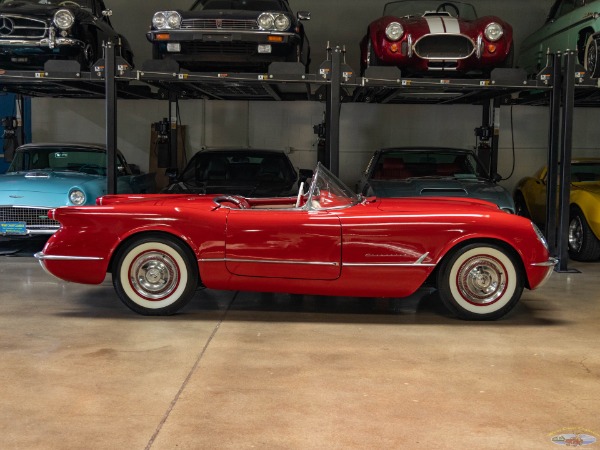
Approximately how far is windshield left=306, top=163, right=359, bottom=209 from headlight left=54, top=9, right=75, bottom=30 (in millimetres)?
4363

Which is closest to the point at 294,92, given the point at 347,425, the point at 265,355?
the point at 265,355

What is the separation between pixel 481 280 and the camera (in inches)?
217

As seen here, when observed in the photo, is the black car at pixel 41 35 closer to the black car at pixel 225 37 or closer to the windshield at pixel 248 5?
the black car at pixel 225 37

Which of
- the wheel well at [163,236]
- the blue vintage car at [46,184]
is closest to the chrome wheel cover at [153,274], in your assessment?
the wheel well at [163,236]

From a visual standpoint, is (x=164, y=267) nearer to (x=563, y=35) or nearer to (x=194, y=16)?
(x=194, y=16)

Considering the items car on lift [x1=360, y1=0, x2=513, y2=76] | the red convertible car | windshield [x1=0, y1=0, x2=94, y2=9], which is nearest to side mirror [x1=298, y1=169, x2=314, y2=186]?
car on lift [x1=360, y1=0, x2=513, y2=76]

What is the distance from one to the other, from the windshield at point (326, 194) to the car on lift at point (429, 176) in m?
2.48

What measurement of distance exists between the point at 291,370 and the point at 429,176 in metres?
5.23

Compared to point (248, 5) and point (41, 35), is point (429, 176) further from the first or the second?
point (41, 35)

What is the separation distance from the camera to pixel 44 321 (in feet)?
18.3

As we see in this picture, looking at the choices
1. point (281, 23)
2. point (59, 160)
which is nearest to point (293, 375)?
point (281, 23)

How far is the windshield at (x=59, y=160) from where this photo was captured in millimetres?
9781

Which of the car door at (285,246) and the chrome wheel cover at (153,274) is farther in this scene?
the chrome wheel cover at (153,274)

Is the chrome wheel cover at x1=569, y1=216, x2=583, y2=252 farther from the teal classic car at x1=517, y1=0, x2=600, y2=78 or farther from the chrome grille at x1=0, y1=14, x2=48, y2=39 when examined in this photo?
the chrome grille at x1=0, y1=14, x2=48, y2=39
